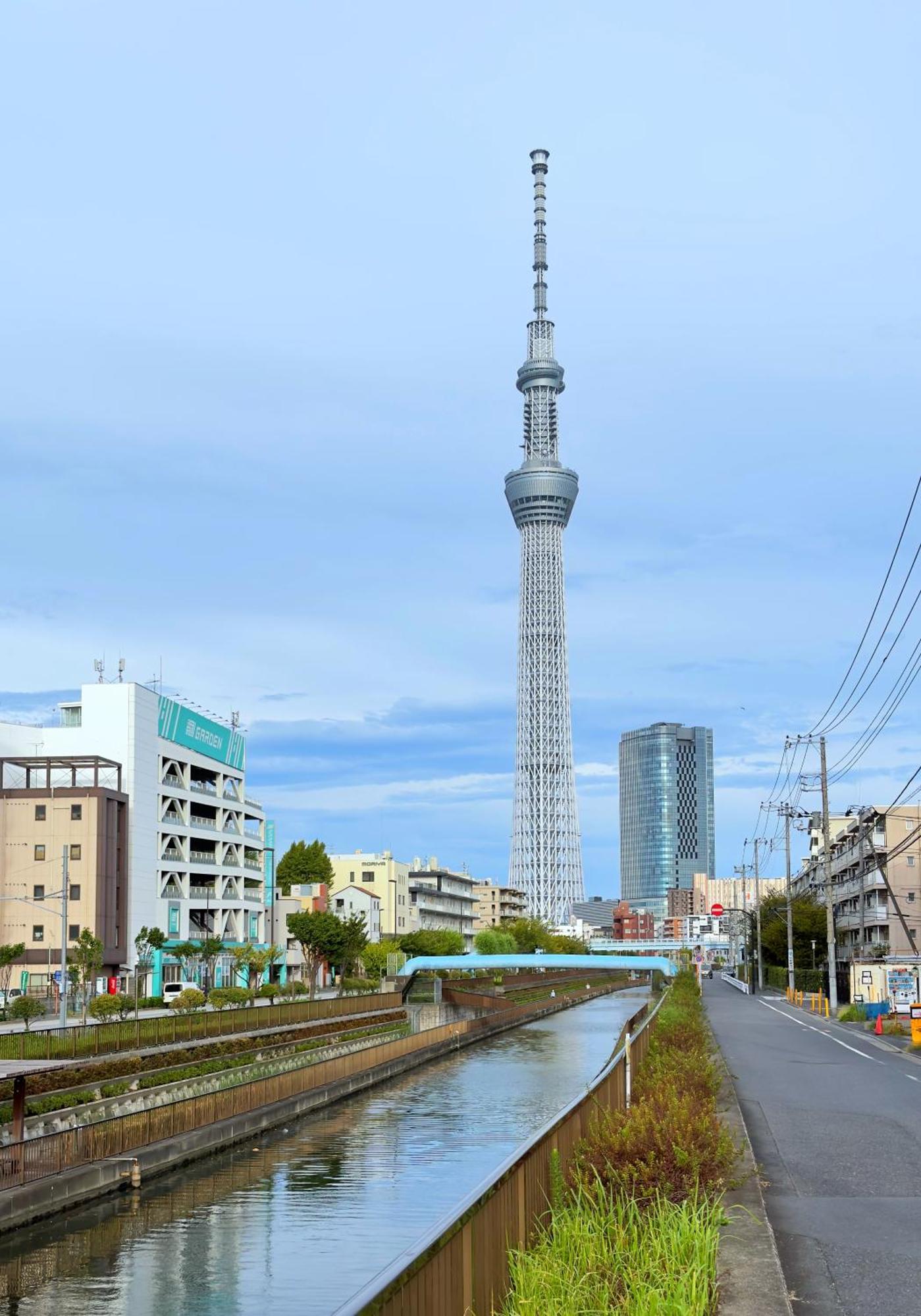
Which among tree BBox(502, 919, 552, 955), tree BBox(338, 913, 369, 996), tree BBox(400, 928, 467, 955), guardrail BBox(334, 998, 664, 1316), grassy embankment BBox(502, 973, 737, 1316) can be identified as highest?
guardrail BBox(334, 998, 664, 1316)

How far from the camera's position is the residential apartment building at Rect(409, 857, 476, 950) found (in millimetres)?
175500

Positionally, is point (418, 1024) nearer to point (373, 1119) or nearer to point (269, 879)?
point (373, 1119)

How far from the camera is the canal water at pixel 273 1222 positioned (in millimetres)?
17547

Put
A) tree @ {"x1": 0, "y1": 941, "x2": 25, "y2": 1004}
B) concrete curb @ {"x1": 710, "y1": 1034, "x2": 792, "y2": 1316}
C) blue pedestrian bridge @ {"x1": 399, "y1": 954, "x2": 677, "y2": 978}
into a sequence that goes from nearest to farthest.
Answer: concrete curb @ {"x1": 710, "y1": 1034, "x2": 792, "y2": 1316}, tree @ {"x1": 0, "y1": 941, "x2": 25, "y2": 1004}, blue pedestrian bridge @ {"x1": 399, "y1": 954, "x2": 677, "y2": 978}

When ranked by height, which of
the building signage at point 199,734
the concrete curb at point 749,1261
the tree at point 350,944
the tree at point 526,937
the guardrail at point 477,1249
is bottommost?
the tree at point 526,937

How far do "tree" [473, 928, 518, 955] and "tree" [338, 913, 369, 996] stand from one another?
2090 inches

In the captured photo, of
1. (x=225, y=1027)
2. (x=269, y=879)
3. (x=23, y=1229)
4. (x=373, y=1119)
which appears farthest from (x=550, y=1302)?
(x=269, y=879)

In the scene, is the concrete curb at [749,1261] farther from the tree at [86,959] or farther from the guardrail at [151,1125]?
the tree at [86,959]

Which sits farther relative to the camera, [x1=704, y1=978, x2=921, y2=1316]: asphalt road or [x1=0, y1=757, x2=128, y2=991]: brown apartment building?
[x1=0, y1=757, x2=128, y2=991]: brown apartment building

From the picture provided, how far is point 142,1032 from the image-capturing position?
1809 inches

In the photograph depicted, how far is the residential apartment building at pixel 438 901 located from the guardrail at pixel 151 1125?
130m

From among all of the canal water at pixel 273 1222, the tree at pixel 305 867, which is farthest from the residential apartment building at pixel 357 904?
the canal water at pixel 273 1222

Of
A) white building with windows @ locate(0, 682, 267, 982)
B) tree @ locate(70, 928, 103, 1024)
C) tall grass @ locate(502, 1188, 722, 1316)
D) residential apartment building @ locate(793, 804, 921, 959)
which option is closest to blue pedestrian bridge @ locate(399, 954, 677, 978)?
white building with windows @ locate(0, 682, 267, 982)

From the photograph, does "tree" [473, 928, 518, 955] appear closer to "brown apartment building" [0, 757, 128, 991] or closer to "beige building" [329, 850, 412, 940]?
"beige building" [329, 850, 412, 940]
